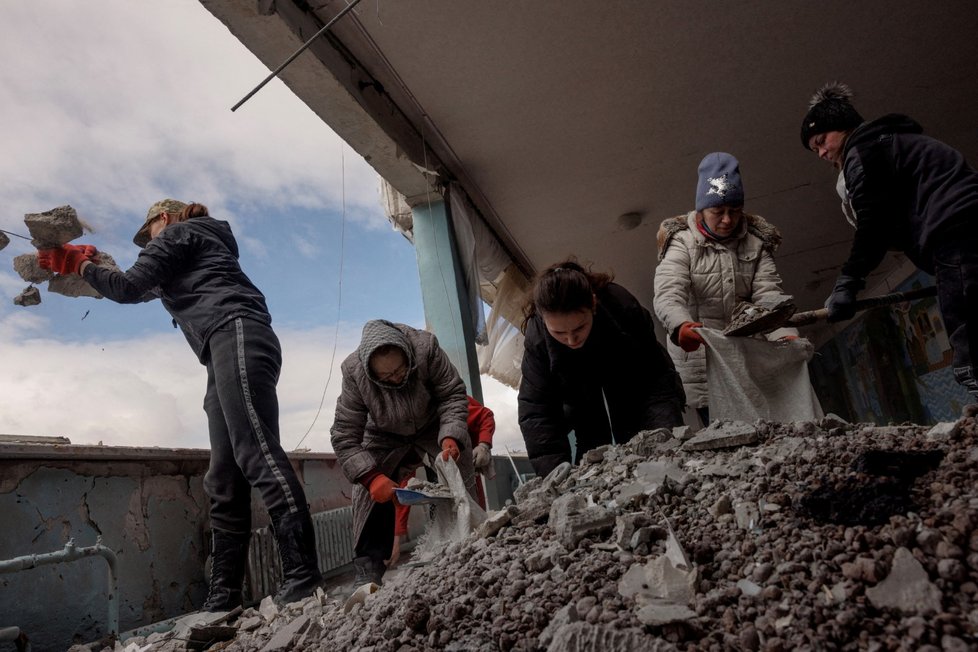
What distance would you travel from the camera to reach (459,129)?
12.3 ft

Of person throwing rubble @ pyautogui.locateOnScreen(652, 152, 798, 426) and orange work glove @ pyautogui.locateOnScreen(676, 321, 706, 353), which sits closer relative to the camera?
orange work glove @ pyautogui.locateOnScreen(676, 321, 706, 353)

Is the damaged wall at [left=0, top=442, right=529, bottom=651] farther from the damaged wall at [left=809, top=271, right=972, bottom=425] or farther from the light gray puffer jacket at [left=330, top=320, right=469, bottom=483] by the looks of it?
the damaged wall at [left=809, top=271, right=972, bottom=425]

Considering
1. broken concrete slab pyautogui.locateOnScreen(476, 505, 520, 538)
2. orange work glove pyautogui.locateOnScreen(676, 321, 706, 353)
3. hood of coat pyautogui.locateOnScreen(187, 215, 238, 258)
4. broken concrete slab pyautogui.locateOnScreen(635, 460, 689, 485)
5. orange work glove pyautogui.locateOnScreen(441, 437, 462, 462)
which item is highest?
hood of coat pyautogui.locateOnScreen(187, 215, 238, 258)

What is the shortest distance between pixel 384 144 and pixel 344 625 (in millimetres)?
2764

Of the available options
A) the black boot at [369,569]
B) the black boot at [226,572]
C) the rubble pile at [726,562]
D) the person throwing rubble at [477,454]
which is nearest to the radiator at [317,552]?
the black boot at [369,569]

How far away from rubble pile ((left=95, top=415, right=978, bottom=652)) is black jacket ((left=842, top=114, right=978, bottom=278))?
75 cm

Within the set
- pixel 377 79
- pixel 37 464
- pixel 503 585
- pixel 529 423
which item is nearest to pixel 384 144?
pixel 377 79

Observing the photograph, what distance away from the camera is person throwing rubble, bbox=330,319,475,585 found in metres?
2.33

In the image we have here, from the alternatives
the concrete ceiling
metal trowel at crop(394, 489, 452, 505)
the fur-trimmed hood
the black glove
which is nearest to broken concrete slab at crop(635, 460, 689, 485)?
metal trowel at crop(394, 489, 452, 505)

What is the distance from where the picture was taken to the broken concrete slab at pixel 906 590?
30.6 inches

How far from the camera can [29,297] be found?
2.42m

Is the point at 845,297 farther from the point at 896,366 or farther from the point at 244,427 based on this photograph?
the point at 896,366

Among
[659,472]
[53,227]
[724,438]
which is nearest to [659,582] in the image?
[659,472]

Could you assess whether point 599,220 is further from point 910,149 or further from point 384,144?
point 910,149
